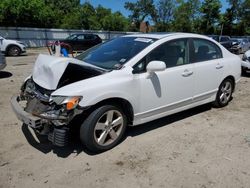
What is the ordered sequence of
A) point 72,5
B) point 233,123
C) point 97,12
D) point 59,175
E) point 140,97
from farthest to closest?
point 72,5
point 97,12
point 233,123
point 140,97
point 59,175

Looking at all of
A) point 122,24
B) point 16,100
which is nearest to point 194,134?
point 16,100

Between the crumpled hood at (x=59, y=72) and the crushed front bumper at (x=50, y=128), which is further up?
the crumpled hood at (x=59, y=72)

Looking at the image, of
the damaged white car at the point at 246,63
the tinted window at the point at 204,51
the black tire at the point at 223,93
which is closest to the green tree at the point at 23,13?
the damaged white car at the point at 246,63

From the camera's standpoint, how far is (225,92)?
18.7 ft

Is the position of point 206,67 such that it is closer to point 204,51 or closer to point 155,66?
point 204,51

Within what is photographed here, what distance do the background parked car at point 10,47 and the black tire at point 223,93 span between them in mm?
13509

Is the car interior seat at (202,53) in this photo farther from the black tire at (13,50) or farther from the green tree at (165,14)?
the green tree at (165,14)

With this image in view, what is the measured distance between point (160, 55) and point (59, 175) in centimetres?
236

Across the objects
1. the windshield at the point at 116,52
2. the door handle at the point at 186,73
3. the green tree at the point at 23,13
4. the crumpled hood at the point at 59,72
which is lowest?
the door handle at the point at 186,73

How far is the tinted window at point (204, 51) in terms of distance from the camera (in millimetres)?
4832

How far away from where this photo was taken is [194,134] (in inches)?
173

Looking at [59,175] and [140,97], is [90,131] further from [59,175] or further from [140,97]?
[140,97]

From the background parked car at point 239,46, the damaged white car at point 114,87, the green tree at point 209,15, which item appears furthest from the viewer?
the green tree at point 209,15

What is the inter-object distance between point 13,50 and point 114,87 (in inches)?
564
